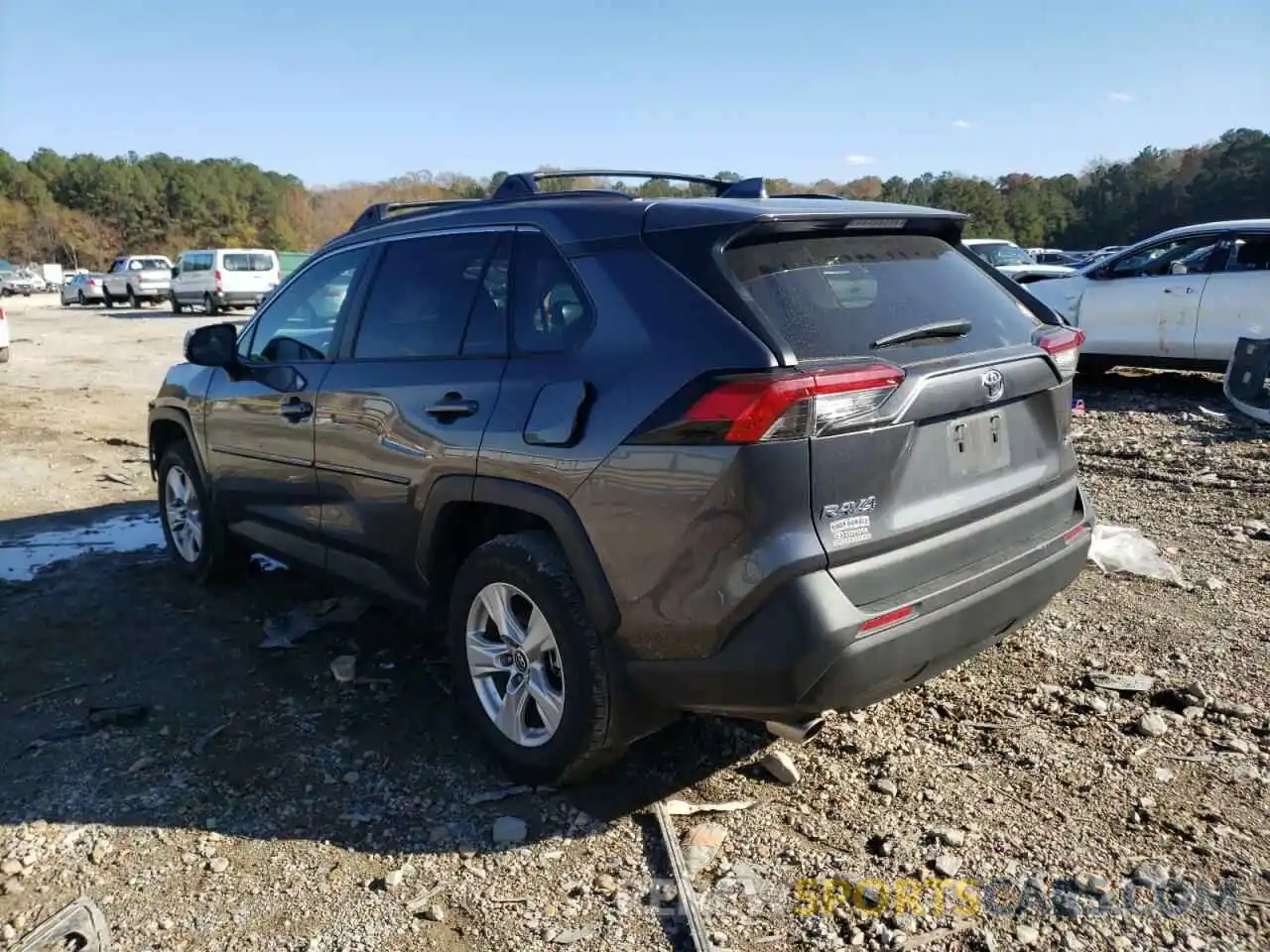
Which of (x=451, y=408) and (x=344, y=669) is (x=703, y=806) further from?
(x=344, y=669)

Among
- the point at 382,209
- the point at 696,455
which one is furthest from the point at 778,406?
the point at 382,209

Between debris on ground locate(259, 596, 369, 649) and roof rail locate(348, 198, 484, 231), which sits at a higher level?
roof rail locate(348, 198, 484, 231)

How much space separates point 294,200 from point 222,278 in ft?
327

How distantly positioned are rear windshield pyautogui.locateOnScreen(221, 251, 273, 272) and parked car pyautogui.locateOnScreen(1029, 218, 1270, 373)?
24.9m

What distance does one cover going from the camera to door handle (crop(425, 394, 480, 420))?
323 centimetres

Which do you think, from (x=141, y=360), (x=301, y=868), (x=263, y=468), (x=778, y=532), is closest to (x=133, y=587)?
(x=263, y=468)

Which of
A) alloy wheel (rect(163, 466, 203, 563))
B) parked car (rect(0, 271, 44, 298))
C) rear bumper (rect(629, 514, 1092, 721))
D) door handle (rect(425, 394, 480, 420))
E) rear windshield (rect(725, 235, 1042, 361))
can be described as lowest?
parked car (rect(0, 271, 44, 298))

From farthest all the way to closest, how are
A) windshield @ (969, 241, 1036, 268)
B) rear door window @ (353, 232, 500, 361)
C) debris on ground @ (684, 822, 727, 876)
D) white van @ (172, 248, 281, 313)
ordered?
white van @ (172, 248, 281, 313) → windshield @ (969, 241, 1036, 268) → rear door window @ (353, 232, 500, 361) → debris on ground @ (684, 822, 727, 876)

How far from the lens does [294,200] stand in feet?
395

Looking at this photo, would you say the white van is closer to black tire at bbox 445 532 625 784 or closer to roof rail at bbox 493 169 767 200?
roof rail at bbox 493 169 767 200

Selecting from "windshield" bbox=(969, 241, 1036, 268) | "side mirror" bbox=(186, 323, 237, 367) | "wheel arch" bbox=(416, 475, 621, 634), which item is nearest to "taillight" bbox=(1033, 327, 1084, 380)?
"wheel arch" bbox=(416, 475, 621, 634)

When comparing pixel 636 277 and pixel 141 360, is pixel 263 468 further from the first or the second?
pixel 141 360

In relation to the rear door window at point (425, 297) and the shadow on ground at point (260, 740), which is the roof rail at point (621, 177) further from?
the shadow on ground at point (260, 740)

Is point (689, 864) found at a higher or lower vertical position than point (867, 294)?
lower
